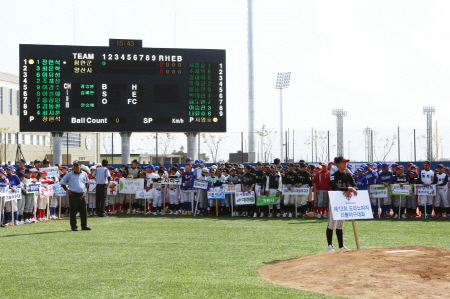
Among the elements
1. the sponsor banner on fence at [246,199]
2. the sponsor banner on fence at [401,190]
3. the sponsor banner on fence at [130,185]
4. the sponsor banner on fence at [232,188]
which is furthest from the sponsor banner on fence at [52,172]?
the sponsor banner on fence at [401,190]

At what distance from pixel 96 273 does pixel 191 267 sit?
1.67 m

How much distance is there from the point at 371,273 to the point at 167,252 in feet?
15.7

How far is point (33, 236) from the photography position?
14289 millimetres

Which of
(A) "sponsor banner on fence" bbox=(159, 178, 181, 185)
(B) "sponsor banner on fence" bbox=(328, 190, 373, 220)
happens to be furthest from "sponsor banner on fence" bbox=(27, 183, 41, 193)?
(B) "sponsor banner on fence" bbox=(328, 190, 373, 220)

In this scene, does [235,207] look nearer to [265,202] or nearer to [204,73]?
[265,202]

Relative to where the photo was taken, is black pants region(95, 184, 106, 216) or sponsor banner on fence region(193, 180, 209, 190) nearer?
black pants region(95, 184, 106, 216)

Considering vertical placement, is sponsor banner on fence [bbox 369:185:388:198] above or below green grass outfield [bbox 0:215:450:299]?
above

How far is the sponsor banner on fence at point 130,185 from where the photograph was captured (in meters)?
22.4

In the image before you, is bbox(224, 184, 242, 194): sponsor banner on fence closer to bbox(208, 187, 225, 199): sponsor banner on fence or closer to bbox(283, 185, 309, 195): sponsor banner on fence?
bbox(208, 187, 225, 199): sponsor banner on fence

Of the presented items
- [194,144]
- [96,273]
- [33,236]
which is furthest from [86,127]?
[96,273]

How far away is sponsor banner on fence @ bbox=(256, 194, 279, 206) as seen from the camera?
798 inches

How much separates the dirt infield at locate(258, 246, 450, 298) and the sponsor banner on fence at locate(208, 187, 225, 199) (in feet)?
37.9

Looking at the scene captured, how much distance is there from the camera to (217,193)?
69.2ft

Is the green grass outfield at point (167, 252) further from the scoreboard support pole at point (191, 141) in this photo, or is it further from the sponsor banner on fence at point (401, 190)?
the scoreboard support pole at point (191, 141)
